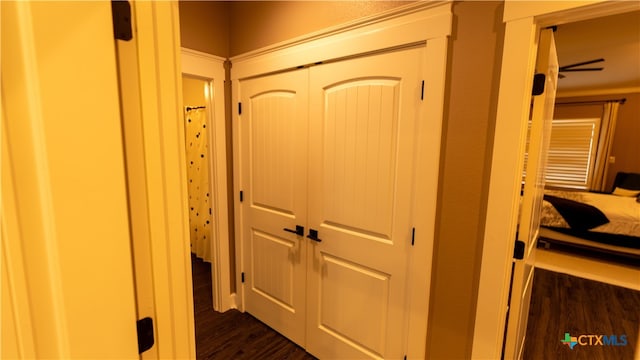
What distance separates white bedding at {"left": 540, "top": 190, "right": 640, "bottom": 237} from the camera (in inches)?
149

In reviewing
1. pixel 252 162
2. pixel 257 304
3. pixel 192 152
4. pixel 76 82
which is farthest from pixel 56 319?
pixel 192 152

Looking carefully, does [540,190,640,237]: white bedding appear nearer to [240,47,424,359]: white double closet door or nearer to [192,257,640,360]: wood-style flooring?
[192,257,640,360]: wood-style flooring

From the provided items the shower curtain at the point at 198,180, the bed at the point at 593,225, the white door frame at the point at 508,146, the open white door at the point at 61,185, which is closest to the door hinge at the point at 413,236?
the white door frame at the point at 508,146

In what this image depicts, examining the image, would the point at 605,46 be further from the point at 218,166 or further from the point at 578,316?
the point at 218,166

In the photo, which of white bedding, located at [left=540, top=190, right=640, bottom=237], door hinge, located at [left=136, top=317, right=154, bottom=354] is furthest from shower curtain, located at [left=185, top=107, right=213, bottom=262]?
white bedding, located at [left=540, top=190, right=640, bottom=237]

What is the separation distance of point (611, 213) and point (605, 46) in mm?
2119

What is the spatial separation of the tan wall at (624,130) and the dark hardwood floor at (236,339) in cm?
708

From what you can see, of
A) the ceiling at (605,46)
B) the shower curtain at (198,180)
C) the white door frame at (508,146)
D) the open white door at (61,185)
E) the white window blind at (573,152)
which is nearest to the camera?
the open white door at (61,185)

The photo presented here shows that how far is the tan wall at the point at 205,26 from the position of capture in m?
2.23

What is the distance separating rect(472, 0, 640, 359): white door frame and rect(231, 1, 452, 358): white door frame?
0.80 ft

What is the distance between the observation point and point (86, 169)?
59 cm

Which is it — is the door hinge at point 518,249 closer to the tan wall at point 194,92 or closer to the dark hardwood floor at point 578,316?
the dark hardwood floor at point 578,316

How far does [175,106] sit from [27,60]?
269mm

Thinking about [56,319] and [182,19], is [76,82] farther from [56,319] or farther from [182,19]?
[182,19]
